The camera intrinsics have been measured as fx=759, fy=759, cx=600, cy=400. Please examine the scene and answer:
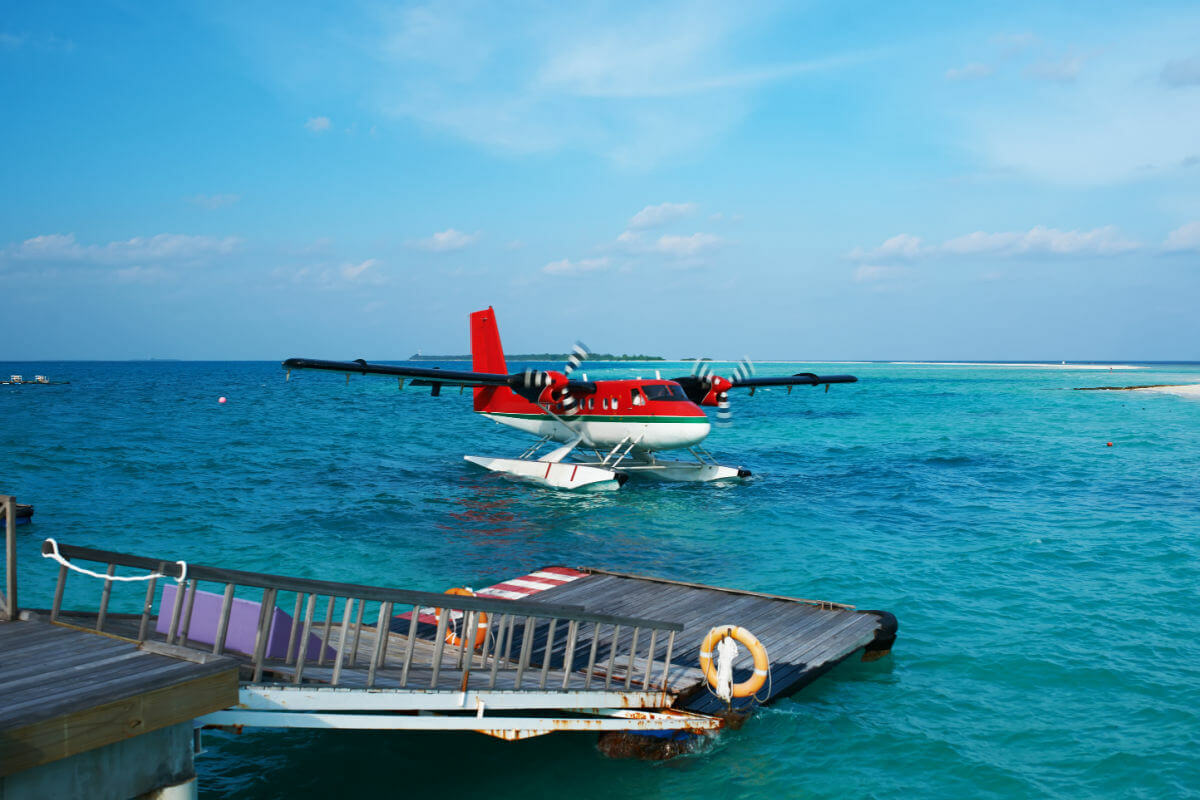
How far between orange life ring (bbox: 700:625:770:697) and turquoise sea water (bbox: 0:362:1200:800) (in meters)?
0.63

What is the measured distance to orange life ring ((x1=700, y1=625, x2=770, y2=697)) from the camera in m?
8.04

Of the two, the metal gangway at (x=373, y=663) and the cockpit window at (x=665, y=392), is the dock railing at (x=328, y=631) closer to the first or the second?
the metal gangway at (x=373, y=663)

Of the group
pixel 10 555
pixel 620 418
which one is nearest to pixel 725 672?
pixel 10 555

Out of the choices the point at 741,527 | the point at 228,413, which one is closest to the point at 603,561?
the point at 741,527

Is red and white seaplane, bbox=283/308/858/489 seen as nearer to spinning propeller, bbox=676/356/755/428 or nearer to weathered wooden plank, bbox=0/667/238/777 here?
spinning propeller, bbox=676/356/755/428

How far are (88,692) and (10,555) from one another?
5.45ft

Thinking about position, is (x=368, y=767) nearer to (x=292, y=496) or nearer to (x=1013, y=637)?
(x=1013, y=637)

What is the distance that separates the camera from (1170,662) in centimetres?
1061

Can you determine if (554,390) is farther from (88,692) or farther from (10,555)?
(88,692)

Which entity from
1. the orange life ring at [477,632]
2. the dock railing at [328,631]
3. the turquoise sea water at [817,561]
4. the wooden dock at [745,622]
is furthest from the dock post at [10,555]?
the wooden dock at [745,622]

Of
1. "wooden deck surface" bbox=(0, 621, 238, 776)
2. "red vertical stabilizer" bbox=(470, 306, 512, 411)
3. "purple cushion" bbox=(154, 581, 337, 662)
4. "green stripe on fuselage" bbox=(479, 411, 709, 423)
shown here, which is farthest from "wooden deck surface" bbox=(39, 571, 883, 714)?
"red vertical stabilizer" bbox=(470, 306, 512, 411)

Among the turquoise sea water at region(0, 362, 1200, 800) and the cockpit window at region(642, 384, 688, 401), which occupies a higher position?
the cockpit window at region(642, 384, 688, 401)

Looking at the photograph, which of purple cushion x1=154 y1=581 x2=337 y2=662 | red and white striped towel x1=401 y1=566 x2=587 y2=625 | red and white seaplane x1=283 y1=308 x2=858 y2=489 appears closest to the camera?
purple cushion x1=154 y1=581 x2=337 y2=662

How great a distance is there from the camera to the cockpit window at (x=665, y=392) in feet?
A: 78.2
